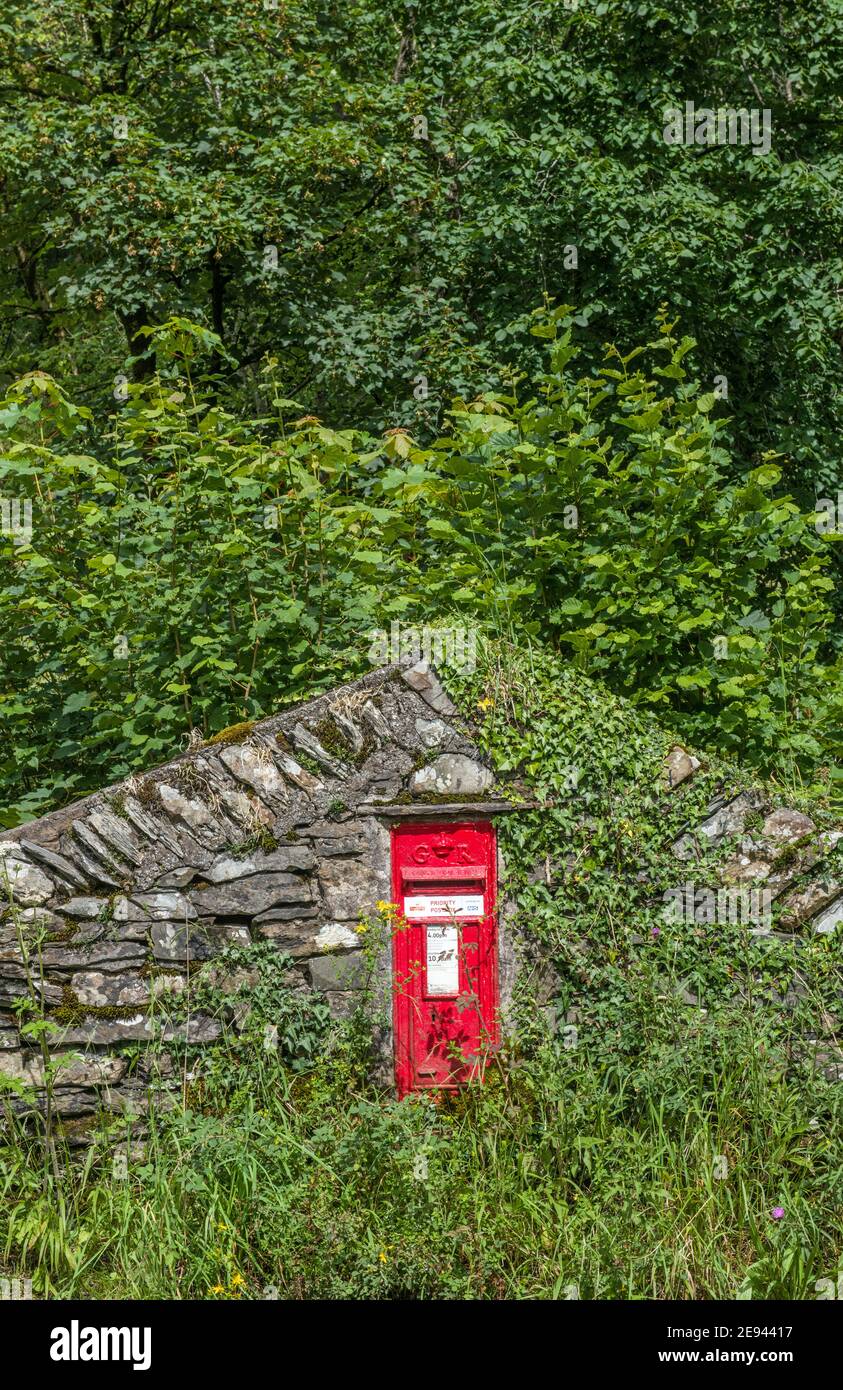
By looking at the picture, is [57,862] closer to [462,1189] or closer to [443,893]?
[443,893]

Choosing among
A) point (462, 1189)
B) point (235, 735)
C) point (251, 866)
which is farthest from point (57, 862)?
point (462, 1189)

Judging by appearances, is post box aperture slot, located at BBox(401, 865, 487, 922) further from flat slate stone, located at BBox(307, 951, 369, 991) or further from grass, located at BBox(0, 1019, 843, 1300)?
grass, located at BBox(0, 1019, 843, 1300)

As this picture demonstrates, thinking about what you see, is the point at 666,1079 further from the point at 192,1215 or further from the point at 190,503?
the point at 190,503

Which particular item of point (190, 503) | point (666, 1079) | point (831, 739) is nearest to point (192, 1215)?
point (666, 1079)

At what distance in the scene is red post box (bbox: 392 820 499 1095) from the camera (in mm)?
4742

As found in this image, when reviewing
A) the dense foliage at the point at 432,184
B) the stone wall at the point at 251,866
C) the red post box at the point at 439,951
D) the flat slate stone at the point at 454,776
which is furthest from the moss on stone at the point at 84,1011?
the dense foliage at the point at 432,184

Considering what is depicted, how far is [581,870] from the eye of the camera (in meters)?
4.76

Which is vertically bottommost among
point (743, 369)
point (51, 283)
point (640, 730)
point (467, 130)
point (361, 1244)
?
point (361, 1244)

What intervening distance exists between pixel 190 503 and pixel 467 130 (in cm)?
548

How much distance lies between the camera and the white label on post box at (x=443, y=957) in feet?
15.6

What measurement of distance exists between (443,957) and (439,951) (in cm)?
3

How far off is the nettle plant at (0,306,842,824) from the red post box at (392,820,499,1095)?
3.72ft

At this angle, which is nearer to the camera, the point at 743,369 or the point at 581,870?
the point at 581,870

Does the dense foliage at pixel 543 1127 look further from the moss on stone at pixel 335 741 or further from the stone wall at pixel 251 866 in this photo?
the moss on stone at pixel 335 741
